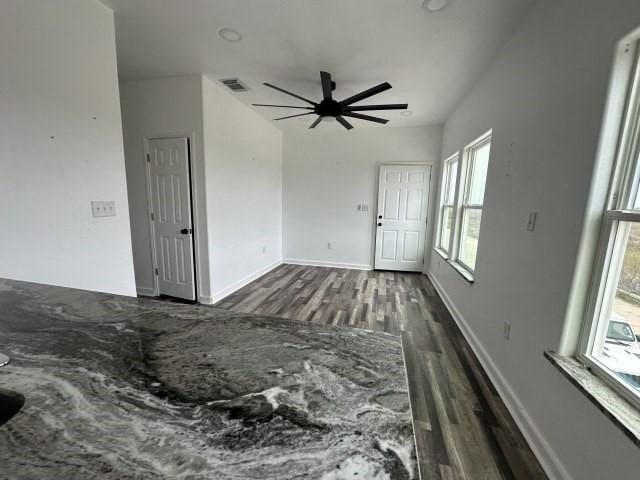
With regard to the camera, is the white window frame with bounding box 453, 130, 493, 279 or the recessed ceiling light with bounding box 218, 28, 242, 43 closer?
the recessed ceiling light with bounding box 218, 28, 242, 43

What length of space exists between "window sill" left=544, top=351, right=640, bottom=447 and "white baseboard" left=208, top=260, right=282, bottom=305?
3.19 metres

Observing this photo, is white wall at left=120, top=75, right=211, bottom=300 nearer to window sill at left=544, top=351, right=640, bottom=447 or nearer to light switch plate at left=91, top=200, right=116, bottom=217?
light switch plate at left=91, top=200, right=116, bottom=217

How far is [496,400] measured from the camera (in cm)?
182

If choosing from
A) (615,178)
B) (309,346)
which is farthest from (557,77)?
(309,346)

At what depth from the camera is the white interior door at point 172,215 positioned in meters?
3.12

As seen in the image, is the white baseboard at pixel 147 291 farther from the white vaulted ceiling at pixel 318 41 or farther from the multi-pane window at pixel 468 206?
the multi-pane window at pixel 468 206

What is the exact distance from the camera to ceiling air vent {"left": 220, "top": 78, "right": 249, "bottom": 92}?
3000mm

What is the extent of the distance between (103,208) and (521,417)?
3.17m

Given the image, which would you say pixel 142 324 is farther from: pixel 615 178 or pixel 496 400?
pixel 496 400

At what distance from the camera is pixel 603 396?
107cm

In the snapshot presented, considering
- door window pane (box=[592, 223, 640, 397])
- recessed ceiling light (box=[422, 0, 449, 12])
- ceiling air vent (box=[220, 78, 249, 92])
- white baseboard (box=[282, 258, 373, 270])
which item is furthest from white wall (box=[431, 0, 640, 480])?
white baseboard (box=[282, 258, 373, 270])

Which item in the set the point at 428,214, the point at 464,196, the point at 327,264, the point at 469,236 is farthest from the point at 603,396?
the point at 327,264

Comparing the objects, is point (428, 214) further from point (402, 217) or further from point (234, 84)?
point (234, 84)

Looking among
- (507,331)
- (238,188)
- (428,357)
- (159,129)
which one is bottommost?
(428,357)
